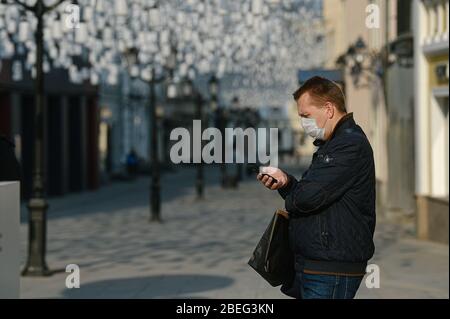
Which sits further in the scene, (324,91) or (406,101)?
(406,101)

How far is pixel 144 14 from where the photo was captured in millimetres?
26156

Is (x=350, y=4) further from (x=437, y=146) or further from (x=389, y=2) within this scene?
(x=437, y=146)

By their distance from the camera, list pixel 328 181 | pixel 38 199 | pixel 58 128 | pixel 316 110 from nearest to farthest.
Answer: pixel 328 181
pixel 316 110
pixel 38 199
pixel 58 128

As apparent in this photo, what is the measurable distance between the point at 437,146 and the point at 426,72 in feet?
4.63

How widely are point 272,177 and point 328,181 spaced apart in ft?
1.04

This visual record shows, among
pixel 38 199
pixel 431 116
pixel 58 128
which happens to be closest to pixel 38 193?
pixel 38 199

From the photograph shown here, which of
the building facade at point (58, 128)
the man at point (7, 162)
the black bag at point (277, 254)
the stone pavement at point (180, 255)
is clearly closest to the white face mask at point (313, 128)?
the black bag at point (277, 254)

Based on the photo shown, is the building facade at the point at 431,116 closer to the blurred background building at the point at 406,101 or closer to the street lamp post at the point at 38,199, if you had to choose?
the blurred background building at the point at 406,101

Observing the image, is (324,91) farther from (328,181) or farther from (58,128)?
(58,128)

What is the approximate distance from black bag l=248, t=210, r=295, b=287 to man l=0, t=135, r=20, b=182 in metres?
1.95

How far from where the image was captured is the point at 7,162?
732 centimetres

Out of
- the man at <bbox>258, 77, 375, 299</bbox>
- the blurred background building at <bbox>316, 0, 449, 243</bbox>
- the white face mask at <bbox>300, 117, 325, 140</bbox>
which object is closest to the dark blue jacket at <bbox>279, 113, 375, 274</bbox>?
the man at <bbox>258, 77, 375, 299</bbox>

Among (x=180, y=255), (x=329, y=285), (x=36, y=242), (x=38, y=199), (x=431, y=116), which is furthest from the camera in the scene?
(x=431, y=116)

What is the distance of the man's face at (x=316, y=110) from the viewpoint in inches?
236
